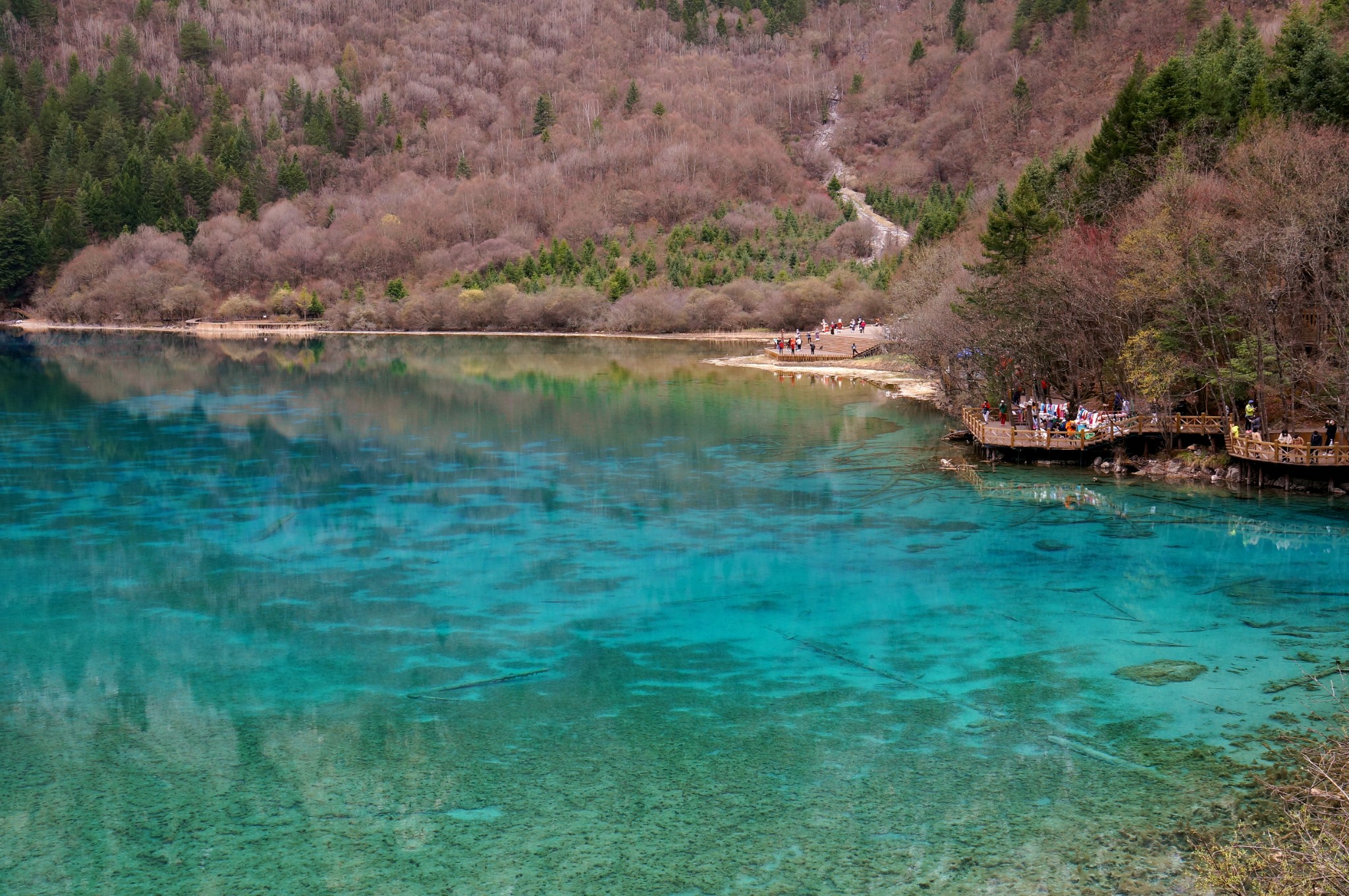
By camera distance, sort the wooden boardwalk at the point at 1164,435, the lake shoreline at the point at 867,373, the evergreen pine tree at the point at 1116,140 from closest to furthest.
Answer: the wooden boardwalk at the point at 1164,435, the evergreen pine tree at the point at 1116,140, the lake shoreline at the point at 867,373

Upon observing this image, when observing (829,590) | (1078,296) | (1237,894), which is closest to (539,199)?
(1078,296)

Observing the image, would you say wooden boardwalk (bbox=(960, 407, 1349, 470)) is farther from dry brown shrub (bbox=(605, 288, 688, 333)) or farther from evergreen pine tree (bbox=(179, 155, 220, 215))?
evergreen pine tree (bbox=(179, 155, 220, 215))

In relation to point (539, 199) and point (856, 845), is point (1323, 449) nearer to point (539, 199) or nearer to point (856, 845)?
point (856, 845)

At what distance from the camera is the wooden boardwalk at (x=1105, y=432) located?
117ft

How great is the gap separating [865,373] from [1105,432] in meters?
36.8

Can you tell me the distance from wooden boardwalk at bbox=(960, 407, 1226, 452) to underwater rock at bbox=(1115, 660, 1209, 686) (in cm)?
1925

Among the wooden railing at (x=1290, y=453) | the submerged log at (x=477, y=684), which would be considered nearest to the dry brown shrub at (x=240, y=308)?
the wooden railing at (x=1290, y=453)

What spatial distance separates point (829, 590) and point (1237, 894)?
1237 centimetres

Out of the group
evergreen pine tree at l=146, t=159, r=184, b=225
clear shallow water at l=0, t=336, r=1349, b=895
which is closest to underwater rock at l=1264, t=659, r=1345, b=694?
clear shallow water at l=0, t=336, r=1349, b=895

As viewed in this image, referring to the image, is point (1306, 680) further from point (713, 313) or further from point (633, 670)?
point (713, 313)

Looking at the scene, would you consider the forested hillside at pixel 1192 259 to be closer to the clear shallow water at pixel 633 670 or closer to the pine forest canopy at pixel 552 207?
the clear shallow water at pixel 633 670

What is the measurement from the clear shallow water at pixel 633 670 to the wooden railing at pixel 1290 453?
1.51m

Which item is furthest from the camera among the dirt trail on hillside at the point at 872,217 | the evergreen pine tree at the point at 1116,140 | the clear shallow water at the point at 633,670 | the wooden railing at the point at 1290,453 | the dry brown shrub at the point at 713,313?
the dirt trail on hillside at the point at 872,217

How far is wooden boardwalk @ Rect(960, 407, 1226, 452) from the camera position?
3575cm
